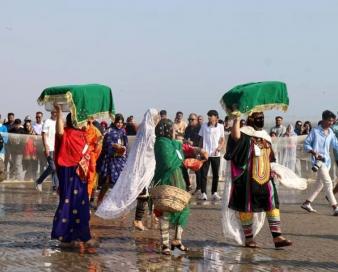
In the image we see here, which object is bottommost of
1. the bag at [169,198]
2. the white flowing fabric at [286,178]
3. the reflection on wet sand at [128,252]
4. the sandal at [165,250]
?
the reflection on wet sand at [128,252]

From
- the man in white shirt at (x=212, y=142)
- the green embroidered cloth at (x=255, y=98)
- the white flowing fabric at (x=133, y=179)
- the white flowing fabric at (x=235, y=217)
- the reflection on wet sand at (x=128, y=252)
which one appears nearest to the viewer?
the reflection on wet sand at (x=128, y=252)

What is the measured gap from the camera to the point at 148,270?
25.1 feet

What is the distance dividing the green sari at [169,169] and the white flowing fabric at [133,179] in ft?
5.51

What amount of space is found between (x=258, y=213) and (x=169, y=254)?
149cm

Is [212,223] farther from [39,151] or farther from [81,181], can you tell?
[39,151]

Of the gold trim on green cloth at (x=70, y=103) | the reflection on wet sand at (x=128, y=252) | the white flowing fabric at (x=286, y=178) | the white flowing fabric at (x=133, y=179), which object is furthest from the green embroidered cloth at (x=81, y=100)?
the white flowing fabric at (x=286, y=178)

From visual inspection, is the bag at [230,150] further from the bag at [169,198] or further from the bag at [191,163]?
the bag at [169,198]

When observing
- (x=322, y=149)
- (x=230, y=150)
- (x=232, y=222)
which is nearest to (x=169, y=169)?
(x=230, y=150)

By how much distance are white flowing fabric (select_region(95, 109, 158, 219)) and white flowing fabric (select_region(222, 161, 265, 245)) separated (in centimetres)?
156

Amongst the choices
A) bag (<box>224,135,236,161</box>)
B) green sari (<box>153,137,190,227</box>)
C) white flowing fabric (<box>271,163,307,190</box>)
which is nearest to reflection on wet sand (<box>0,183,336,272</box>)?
green sari (<box>153,137,190,227</box>)

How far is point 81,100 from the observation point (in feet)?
29.7

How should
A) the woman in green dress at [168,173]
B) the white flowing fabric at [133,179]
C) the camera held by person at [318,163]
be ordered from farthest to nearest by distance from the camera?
the camera held by person at [318,163] → the white flowing fabric at [133,179] → the woman in green dress at [168,173]

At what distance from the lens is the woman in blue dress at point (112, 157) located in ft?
39.8

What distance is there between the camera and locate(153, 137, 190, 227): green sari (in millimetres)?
8594
